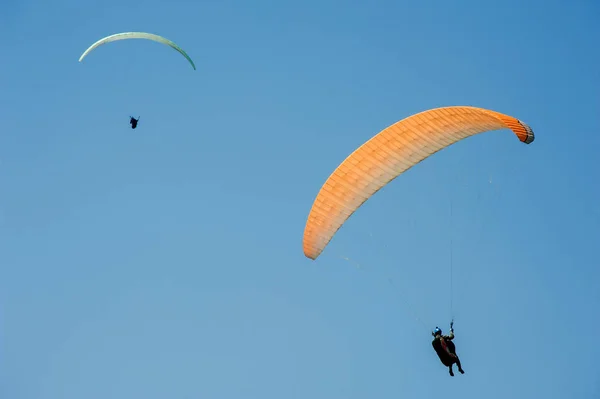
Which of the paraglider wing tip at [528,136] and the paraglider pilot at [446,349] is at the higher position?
the paraglider wing tip at [528,136]

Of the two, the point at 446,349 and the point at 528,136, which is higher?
the point at 528,136

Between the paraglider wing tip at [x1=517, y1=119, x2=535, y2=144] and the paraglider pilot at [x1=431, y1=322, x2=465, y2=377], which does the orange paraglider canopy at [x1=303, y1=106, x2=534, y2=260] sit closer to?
the paraglider wing tip at [x1=517, y1=119, x2=535, y2=144]

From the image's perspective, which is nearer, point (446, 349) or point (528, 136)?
point (528, 136)

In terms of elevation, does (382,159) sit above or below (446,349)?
above

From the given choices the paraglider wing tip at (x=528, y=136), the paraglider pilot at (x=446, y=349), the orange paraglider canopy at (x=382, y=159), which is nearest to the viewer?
the paraglider wing tip at (x=528, y=136)

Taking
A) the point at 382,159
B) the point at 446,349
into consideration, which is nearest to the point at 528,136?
the point at 382,159

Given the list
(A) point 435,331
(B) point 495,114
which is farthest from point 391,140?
(A) point 435,331

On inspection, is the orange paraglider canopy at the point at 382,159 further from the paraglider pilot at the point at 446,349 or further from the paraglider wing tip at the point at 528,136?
the paraglider pilot at the point at 446,349

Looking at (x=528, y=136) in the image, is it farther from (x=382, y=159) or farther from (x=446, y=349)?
(x=446, y=349)

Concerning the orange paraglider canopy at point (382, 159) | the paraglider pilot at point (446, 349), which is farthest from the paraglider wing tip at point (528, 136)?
the paraglider pilot at point (446, 349)

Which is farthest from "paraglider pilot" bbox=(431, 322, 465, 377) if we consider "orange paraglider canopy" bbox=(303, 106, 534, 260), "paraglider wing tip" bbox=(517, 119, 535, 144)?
"paraglider wing tip" bbox=(517, 119, 535, 144)

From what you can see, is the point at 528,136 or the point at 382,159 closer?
the point at 528,136

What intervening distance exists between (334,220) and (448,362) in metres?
6.05

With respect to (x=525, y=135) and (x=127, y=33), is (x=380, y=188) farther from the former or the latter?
(x=127, y=33)
